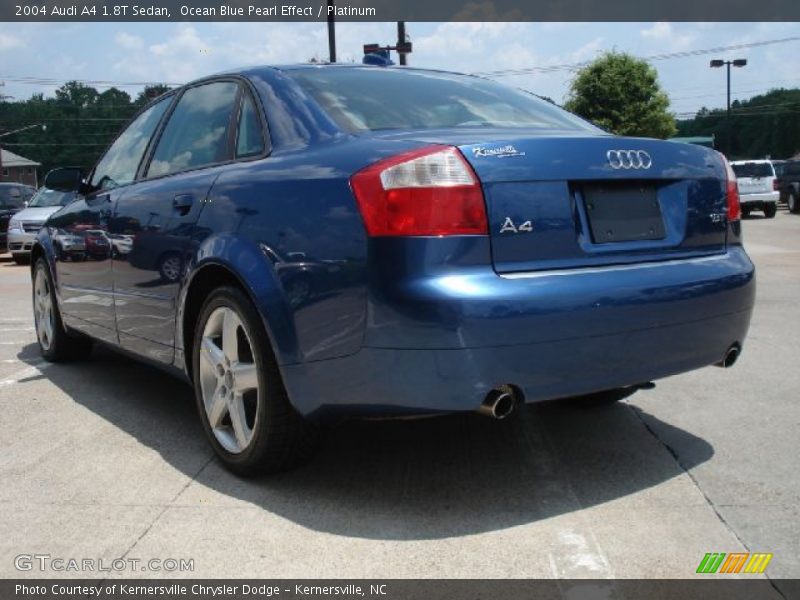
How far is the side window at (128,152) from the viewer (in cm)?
466

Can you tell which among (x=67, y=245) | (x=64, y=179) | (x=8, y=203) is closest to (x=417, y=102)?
(x=67, y=245)

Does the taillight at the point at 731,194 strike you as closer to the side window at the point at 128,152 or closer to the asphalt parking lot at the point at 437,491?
→ the asphalt parking lot at the point at 437,491

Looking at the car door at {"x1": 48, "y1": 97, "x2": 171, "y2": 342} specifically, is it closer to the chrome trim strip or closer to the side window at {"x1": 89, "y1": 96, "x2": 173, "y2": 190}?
the side window at {"x1": 89, "y1": 96, "x2": 173, "y2": 190}

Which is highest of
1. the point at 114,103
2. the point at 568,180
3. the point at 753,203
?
the point at 114,103

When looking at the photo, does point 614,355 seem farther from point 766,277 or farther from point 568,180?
point 766,277

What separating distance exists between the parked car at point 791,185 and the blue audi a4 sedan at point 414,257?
87.9 feet

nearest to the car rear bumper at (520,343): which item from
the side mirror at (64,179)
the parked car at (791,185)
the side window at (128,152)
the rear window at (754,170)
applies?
the side window at (128,152)

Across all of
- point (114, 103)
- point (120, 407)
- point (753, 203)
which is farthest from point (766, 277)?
point (114, 103)

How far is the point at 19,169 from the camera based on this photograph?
98.1 m

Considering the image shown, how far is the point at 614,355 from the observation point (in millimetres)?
2939

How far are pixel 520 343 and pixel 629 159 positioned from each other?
0.88 meters

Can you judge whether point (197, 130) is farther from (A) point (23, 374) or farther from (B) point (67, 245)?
(A) point (23, 374)

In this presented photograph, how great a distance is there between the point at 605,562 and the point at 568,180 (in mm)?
1255
